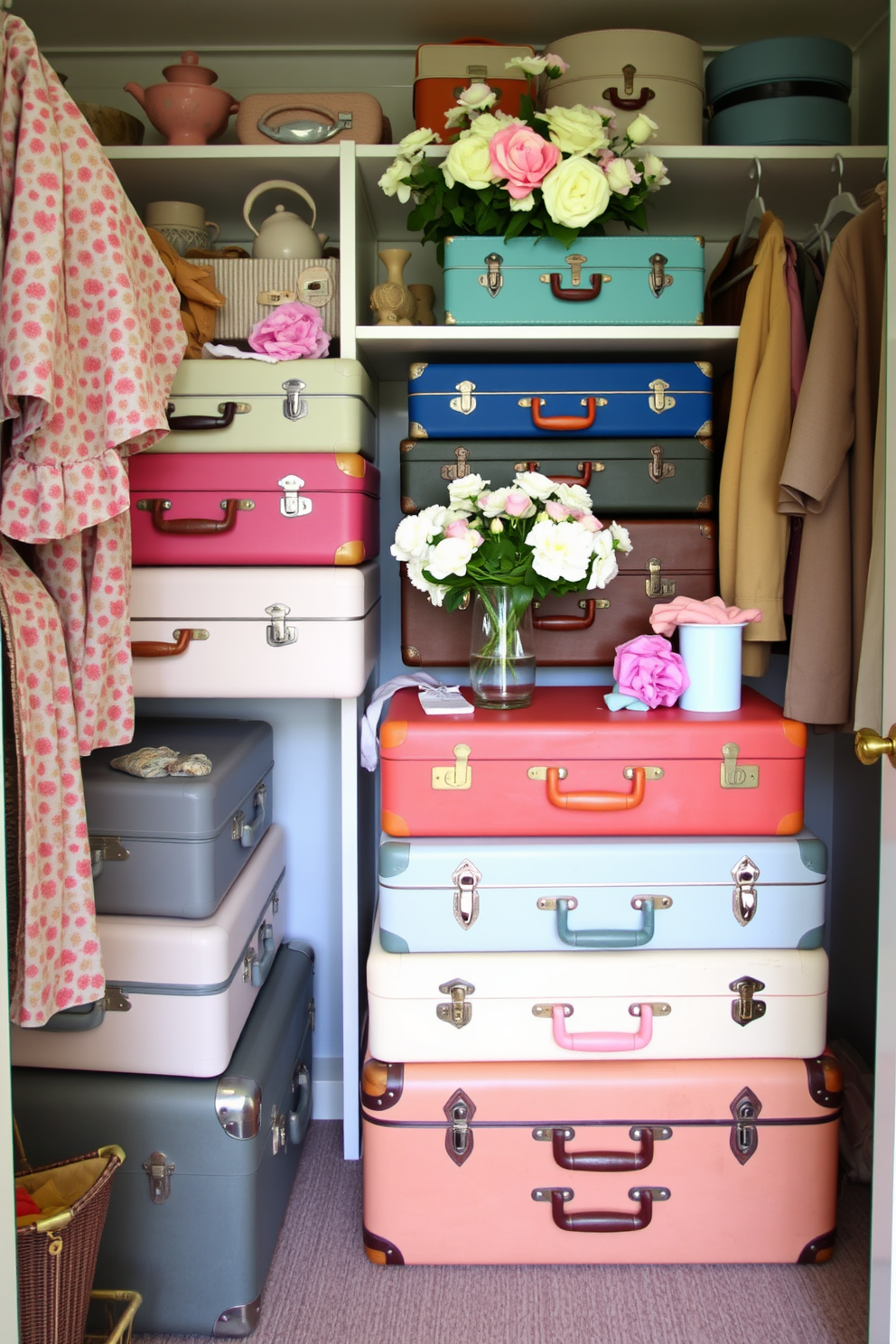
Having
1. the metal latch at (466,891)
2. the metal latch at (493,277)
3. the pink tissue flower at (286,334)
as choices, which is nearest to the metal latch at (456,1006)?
the metal latch at (466,891)

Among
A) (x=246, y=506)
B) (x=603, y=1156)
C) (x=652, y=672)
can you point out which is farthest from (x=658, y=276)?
(x=603, y=1156)

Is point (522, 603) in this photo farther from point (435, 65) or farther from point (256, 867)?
point (435, 65)

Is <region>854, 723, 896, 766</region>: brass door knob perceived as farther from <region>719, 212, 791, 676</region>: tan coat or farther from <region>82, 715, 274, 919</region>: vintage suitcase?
<region>82, 715, 274, 919</region>: vintage suitcase

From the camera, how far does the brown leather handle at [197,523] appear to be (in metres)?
2.05

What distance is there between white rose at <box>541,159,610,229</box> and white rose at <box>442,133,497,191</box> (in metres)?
0.11

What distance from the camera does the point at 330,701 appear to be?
8.52 feet

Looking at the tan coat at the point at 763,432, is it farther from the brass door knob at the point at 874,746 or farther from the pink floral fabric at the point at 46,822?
the pink floral fabric at the point at 46,822

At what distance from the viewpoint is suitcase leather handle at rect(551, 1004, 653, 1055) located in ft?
6.26

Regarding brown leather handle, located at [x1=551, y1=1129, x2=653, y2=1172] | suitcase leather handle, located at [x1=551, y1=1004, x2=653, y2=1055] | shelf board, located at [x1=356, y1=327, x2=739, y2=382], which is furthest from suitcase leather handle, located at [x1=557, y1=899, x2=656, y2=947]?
shelf board, located at [x1=356, y1=327, x2=739, y2=382]

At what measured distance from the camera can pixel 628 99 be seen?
216cm

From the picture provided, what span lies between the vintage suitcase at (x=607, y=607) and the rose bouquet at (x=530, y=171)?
601 mm

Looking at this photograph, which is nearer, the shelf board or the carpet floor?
the carpet floor

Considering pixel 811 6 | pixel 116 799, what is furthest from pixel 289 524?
pixel 811 6

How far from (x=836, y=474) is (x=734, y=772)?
550 mm
